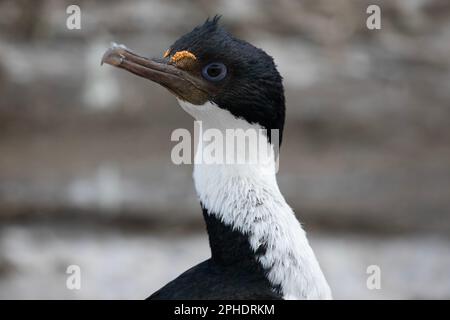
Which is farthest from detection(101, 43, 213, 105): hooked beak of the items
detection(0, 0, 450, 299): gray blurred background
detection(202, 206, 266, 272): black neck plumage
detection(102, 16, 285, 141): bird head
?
detection(0, 0, 450, 299): gray blurred background

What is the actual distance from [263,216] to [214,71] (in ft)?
1.37

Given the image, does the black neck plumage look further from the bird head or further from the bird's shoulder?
the bird head

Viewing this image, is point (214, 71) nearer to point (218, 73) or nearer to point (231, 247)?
point (218, 73)

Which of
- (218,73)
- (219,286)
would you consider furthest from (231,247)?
(218,73)

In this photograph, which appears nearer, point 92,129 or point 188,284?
point 188,284

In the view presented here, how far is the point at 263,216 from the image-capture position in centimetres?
229

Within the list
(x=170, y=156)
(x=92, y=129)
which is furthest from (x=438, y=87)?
(x=92, y=129)

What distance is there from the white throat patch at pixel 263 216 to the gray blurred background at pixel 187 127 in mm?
2764

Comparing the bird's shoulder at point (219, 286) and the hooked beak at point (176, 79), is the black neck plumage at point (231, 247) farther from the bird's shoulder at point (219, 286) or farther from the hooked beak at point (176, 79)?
the hooked beak at point (176, 79)

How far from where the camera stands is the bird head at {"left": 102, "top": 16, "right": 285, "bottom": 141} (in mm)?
2322

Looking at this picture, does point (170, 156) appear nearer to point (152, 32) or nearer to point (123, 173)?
point (123, 173)

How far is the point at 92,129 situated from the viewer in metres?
5.33

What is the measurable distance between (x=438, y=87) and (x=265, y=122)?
3.08 meters

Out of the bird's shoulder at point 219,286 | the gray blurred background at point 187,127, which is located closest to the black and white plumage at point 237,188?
the bird's shoulder at point 219,286
